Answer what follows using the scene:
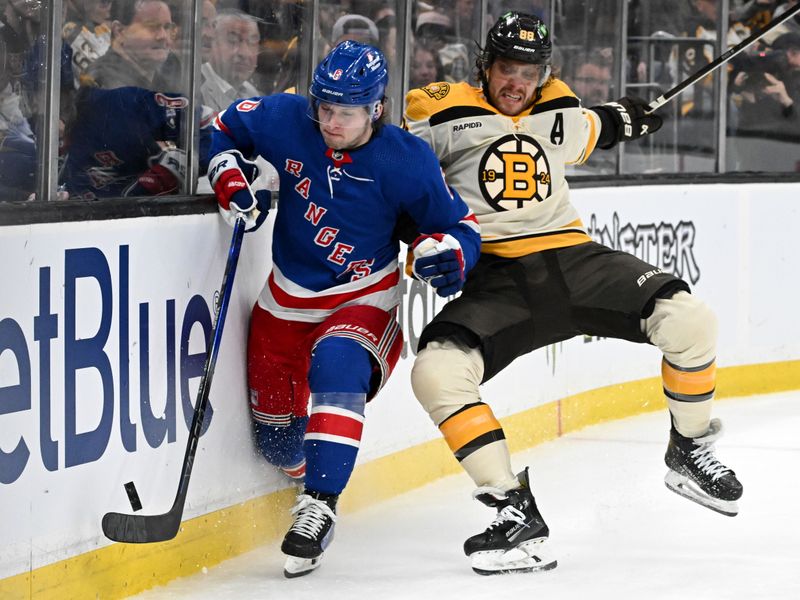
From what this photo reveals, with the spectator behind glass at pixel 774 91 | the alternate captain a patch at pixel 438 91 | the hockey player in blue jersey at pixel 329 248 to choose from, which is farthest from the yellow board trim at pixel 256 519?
the spectator behind glass at pixel 774 91

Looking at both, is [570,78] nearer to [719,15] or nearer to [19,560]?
[719,15]

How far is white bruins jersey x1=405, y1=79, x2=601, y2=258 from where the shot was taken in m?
3.85

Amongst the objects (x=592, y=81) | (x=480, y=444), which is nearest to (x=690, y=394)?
(x=480, y=444)

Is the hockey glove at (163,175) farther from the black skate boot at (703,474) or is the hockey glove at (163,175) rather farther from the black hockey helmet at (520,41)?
the black skate boot at (703,474)

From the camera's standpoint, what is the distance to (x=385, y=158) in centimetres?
354

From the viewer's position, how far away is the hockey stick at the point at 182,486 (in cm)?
314

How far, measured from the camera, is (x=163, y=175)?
3.68 metres

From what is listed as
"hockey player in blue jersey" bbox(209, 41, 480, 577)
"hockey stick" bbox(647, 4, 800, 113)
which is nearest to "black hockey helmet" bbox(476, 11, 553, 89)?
"hockey player in blue jersey" bbox(209, 41, 480, 577)

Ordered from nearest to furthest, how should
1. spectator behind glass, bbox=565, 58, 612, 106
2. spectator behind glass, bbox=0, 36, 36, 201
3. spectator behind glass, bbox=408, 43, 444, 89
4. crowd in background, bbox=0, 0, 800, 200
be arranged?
spectator behind glass, bbox=0, 36, 36, 201 < crowd in background, bbox=0, 0, 800, 200 < spectator behind glass, bbox=408, 43, 444, 89 < spectator behind glass, bbox=565, 58, 612, 106

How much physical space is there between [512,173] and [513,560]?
100cm

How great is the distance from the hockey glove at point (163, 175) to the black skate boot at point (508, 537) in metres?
1.05

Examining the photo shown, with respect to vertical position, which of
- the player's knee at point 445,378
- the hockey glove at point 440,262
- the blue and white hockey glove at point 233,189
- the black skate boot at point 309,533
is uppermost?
the blue and white hockey glove at point 233,189

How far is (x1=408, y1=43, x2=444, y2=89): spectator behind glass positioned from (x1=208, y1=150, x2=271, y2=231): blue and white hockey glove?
1.47m

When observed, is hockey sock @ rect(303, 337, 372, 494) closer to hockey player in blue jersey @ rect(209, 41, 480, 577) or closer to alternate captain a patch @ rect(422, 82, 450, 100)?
hockey player in blue jersey @ rect(209, 41, 480, 577)
